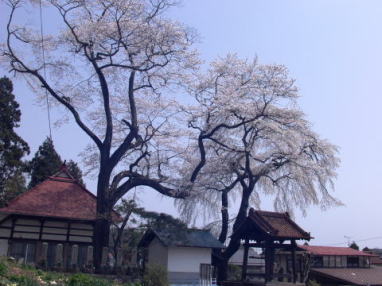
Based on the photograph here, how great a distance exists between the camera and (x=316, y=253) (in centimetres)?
3559

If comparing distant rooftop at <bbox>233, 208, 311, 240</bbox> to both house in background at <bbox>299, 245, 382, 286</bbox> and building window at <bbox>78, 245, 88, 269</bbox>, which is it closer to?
house in background at <bbox>299, 245, 382, 286</bbox>

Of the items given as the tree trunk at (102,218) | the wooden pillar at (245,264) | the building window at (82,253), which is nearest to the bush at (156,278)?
the tree trunk at (102,218)

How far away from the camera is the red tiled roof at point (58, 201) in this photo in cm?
2496

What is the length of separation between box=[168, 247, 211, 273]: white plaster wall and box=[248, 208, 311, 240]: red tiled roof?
3.24 m

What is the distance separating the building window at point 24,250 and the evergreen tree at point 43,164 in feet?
49.0

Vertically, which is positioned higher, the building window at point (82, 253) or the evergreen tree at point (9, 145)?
the evergreen tree at point (9, 145)

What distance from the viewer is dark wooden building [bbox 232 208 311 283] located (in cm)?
2322

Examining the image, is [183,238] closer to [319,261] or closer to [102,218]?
[102,218]

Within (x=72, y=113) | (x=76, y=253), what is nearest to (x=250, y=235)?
(x=76, y=253)

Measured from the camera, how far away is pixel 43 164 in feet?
135

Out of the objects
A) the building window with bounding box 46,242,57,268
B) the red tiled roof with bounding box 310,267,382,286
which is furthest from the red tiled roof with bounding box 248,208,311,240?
the building window with bounding box 46,242,57,268

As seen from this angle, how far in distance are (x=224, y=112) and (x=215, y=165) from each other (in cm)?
339

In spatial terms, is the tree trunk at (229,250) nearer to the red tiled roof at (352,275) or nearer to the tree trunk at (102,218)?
the tree trunk at (102,218)

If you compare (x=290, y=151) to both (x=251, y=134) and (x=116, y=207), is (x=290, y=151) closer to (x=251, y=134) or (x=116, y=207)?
(x=251, y=134)
